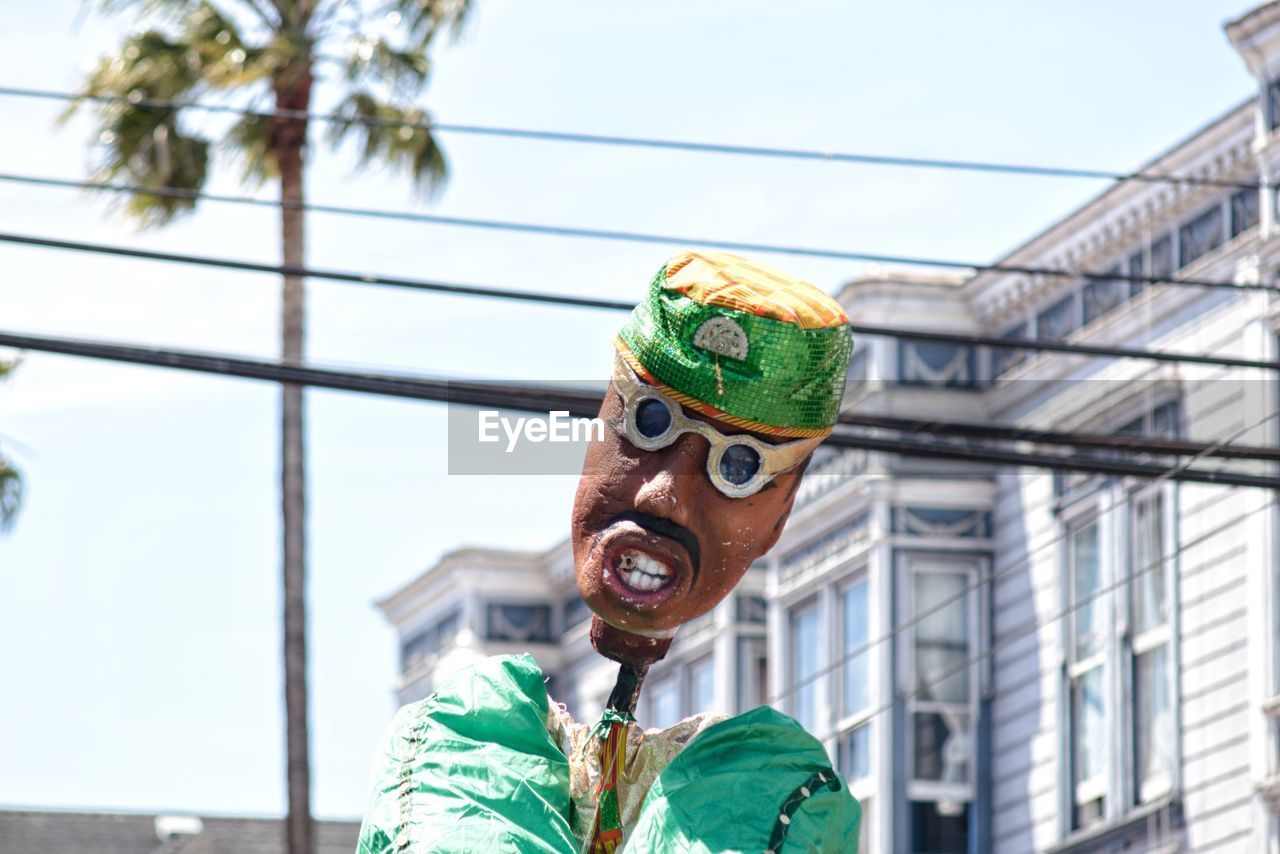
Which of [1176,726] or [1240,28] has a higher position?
[1240,28]

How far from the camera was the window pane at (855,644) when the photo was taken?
71.3ft

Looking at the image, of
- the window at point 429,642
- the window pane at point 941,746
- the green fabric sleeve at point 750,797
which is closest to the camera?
the green fabric sleeve at point 750,797

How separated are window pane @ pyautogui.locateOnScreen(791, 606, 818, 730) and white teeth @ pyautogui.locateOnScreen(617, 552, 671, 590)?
54.2 feet

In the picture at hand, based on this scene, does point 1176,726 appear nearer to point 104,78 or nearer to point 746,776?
point 104,78

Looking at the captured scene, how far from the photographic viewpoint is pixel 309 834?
16453 millimetres

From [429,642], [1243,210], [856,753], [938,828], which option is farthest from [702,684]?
[1243,210]

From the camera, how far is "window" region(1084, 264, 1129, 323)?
20.3 meters

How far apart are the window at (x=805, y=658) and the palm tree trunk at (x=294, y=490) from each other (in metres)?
6.15

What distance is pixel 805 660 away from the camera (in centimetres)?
2273

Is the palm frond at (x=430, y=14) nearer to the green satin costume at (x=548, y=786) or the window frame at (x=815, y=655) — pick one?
the window frame at (x=815, y=655)

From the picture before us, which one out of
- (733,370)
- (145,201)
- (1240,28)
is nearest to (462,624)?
(145,201)

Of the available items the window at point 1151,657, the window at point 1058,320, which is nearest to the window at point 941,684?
the window at point 1058,320

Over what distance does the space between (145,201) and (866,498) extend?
20.8 feet

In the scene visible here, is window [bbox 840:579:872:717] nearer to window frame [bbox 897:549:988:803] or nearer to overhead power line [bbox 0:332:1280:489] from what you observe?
window frame [bbox 897:549:988:803]
